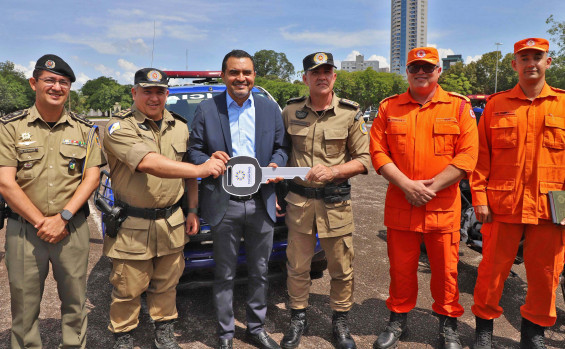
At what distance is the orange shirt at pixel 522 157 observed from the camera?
2.73m

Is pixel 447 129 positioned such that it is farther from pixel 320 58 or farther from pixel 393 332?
pixel 393 332

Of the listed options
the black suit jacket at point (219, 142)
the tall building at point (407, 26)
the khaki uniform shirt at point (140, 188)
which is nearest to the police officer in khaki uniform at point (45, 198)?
the khaki uniform shirt at point (140, 188)

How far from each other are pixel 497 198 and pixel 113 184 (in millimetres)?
2752

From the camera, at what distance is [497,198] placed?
2885 millimetres

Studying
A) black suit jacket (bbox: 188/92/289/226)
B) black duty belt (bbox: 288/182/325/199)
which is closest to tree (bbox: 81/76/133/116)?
black suit jacket (bbox: 188/92/289/226)

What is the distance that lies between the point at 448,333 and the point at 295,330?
3.68 ft

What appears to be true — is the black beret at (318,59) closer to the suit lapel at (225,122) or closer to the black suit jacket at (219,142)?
the black suit jacket at (219,142)

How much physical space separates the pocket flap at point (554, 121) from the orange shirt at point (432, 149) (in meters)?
0.45

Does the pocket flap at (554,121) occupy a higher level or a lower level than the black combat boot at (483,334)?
higher

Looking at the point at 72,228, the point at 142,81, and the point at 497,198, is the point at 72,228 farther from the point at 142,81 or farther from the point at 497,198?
the point at 497,198

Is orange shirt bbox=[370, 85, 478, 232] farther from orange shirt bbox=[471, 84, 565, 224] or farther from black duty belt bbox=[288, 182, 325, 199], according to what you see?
black duty belt bbox=[288, 182, 325, 199]

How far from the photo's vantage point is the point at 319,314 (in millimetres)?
3400

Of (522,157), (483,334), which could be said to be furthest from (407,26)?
(483,334)

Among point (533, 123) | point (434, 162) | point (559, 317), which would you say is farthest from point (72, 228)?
point (559, 317)
